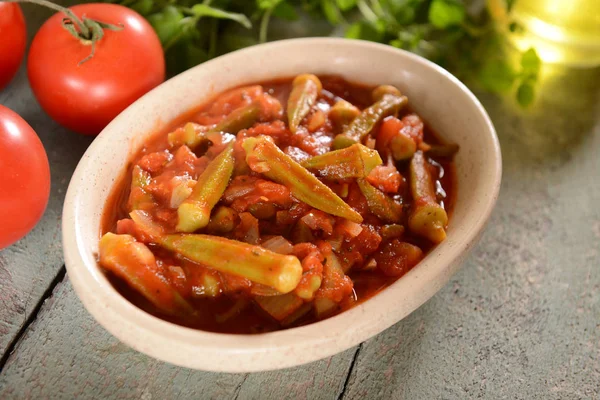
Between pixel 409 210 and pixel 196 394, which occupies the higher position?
pixel 409 210

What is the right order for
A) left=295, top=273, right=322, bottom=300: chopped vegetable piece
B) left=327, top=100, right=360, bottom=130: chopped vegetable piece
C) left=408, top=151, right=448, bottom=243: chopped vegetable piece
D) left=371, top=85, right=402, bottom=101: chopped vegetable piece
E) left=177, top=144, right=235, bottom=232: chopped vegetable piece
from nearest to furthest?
left=295, top=273, right=322, bottom=300: chopped vegetable piece → left=177, top=144, right=235, bottom=232: chopped vegetable piece → left=408, top=151, right=448, bottom=243: chopped vegetable piece → left=327, top=100, right=360, bottom=130: chopped vegetable piece → left=371, top=85, right=402, bottom=101: chopped vegetable piece

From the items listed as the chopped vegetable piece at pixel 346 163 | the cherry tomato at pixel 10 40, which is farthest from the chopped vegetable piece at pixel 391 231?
the cherry tomato at pixel 10 40

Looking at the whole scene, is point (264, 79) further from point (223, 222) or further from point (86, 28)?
point (223, 222)

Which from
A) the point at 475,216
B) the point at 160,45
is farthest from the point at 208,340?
the point at 160,45

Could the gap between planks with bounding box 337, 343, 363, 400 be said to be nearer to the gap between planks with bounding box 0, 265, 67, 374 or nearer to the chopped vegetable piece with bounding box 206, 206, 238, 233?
the chopped vegetable piece with bounding box 206, 206, 238, 233

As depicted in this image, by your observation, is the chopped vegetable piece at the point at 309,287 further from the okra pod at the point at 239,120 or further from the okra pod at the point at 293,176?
the okra pod at the point at 239,120

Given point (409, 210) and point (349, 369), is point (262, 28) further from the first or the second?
point (349, 369)

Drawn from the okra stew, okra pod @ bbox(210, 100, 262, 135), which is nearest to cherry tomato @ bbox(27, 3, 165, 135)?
the okra stew
